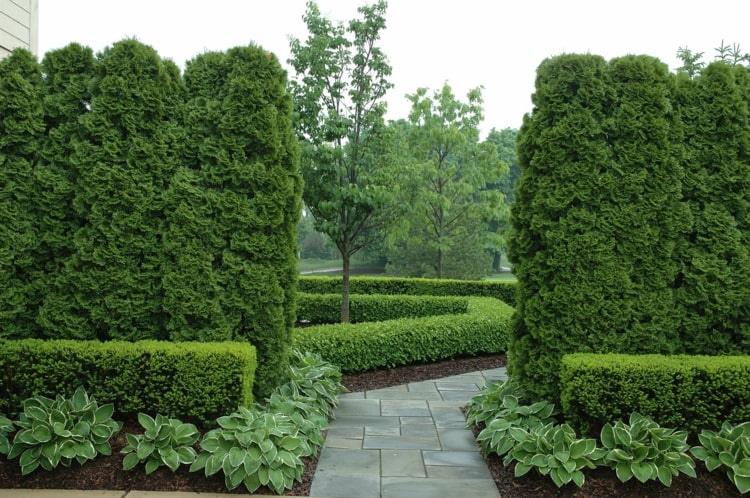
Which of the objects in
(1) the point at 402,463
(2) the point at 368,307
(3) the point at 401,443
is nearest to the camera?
(1) the point at 402,463

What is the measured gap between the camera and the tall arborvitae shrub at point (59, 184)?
4.91 meters

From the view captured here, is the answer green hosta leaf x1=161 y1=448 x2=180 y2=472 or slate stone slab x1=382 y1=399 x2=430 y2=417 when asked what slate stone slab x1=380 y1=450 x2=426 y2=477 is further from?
green hosta leaf x1=161 y1=448 x2=180 y2=472

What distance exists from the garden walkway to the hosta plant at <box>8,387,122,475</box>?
1693mm

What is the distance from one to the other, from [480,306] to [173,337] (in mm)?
6980

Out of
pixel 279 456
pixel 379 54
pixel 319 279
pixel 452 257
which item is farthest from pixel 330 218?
pixel 452 257

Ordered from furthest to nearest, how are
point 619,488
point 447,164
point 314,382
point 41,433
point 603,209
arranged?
1. point 447,164
2. point 314,382
3. point 603,209
4. point 41,433
5. point 619,488

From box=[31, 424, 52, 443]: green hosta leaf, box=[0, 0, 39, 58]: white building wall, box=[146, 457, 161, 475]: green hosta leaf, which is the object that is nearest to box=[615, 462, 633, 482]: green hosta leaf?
box=[146, 457, 161, 475]: green hosta leaf

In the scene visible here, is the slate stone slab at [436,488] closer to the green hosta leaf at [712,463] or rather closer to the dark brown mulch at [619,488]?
the dark brown mulch at [619,488]

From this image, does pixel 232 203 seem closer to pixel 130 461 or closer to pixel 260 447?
pixel 260 447

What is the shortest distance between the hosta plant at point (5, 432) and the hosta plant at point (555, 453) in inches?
151

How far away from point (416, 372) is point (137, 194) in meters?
4.61

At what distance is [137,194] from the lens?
4.92 meters

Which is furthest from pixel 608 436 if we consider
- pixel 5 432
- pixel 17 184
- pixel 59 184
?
pixel 17 184

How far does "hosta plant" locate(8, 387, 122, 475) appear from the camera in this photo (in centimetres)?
420
